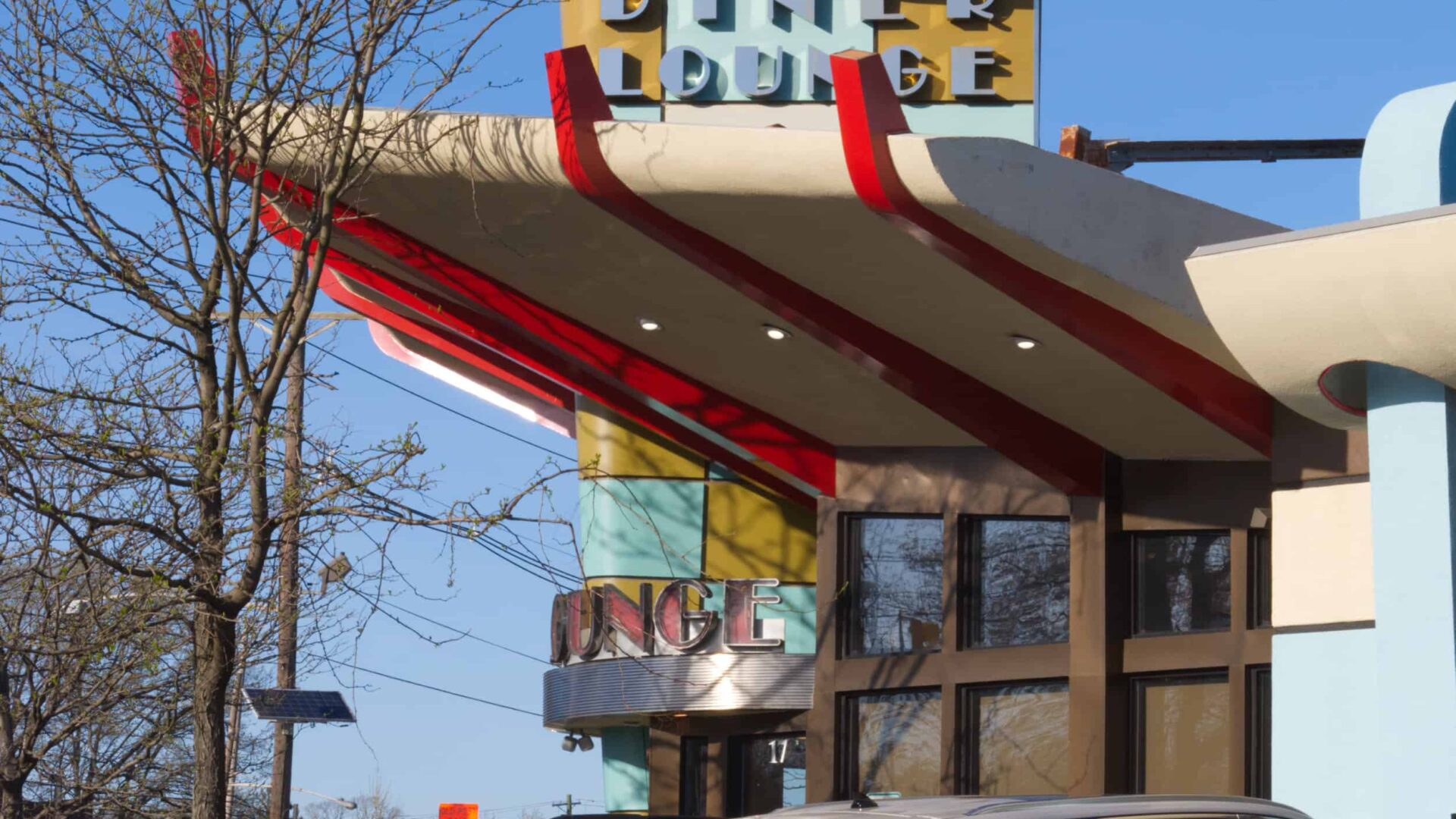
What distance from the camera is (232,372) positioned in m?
9.98

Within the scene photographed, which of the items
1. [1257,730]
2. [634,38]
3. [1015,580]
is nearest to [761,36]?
[634,38]

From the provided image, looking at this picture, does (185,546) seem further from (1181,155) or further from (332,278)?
(1181,155)

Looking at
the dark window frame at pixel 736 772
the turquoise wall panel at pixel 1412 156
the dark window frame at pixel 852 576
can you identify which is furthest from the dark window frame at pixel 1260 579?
the dark window frame at pixel 736 772

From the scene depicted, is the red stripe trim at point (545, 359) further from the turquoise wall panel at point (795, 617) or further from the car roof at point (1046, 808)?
the car roof at point (1046, 808)

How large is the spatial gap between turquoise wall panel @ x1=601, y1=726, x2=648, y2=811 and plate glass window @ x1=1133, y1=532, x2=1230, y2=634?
7.20 metres

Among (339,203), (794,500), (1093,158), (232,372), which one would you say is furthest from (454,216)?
(1093,158)

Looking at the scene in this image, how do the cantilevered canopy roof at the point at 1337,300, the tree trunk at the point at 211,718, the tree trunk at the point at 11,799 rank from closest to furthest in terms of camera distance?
the tree trunk at the point at 211,718 → the cantilevered canopy roof at the point at 1337,300 → the tree trunk at the point at 11,799

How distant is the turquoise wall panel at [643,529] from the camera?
2011 centimetres

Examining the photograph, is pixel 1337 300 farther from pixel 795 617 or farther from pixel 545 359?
pixel 545 359

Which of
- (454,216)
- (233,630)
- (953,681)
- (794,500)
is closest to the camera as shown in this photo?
(233,630)

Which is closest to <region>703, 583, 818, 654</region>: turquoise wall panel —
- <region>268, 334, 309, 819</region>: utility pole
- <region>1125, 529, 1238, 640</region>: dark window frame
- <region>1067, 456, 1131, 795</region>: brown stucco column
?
<region>1067, 456, 1131, 795</region>: brown stucco column

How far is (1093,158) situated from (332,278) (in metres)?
9.64

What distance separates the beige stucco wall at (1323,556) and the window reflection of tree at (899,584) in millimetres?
4294

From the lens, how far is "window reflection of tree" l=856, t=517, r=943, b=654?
1855 centimetres
